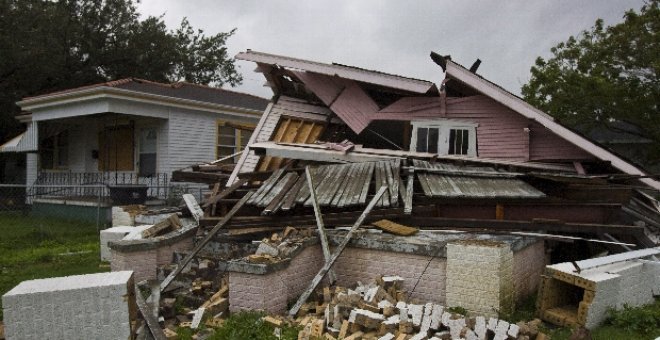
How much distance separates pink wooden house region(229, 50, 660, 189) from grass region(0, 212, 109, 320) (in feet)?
12.1

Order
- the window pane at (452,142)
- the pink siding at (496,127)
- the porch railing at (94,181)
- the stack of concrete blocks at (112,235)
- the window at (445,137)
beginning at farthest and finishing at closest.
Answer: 1. the porch railing at (94,181)
2. the window pane at (452,142)
3. the window at (445,137)
4. the pink siding at (496,127)
5. the stack of concrete blocks at (112,235)

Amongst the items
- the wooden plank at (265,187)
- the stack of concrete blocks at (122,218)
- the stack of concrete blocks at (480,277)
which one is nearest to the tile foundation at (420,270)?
the stack of concrete blocks at (480,277)

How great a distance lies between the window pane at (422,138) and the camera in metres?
11.7

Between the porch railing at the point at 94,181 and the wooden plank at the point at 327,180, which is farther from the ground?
the wooden plank at the point at 327,180

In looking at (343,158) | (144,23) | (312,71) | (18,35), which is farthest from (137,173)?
(144,23)

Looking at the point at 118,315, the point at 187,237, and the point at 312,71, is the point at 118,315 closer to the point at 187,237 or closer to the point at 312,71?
the point at 187,237

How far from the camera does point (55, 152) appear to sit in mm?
20766

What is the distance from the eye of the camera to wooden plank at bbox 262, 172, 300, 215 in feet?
26.2

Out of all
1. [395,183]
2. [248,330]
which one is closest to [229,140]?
[395,183]

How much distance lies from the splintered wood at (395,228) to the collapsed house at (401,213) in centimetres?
3

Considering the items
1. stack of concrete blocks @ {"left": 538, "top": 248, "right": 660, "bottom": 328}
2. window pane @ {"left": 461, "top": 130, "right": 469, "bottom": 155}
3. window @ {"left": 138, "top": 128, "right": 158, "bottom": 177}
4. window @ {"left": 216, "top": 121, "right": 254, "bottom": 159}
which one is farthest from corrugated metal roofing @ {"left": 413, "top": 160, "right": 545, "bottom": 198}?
window @ {"left": 138, "top": 128, "right": 158, "bottom": 177}

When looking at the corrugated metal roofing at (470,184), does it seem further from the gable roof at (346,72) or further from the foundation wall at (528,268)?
the gable roof at (346,72)

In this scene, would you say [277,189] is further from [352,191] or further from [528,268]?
[528,268]

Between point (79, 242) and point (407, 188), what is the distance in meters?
8.57
